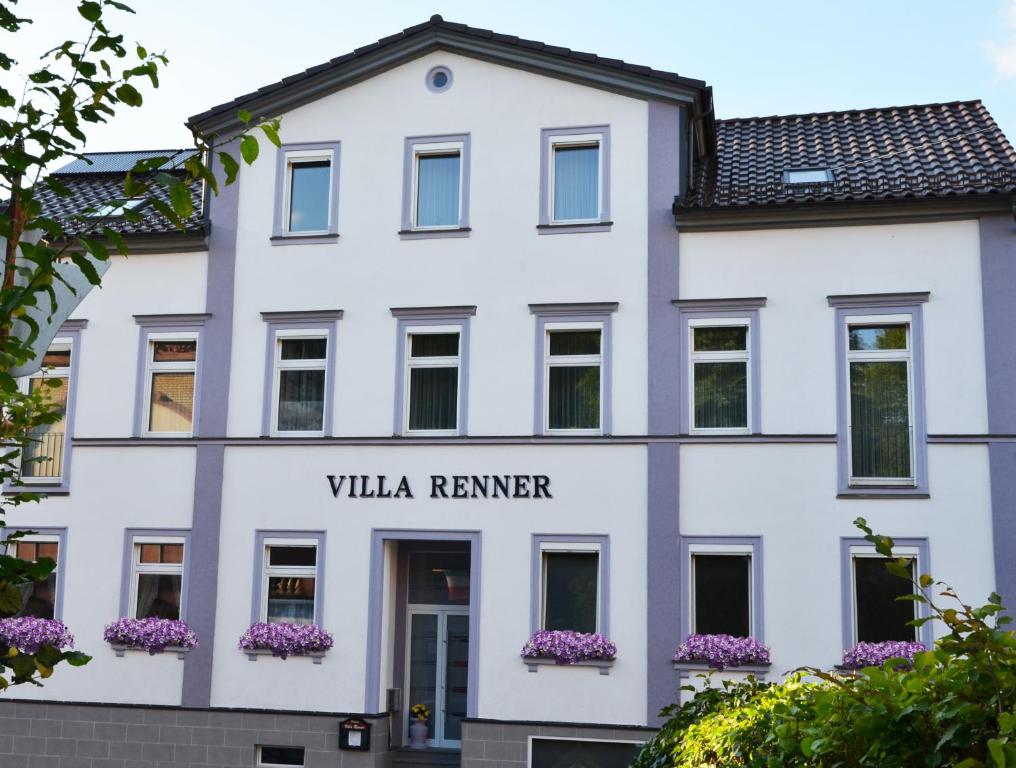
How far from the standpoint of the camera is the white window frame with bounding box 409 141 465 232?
58.0 feet

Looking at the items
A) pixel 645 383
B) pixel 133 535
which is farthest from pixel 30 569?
pixel 133 535

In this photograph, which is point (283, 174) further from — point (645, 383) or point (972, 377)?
point (972, 377)

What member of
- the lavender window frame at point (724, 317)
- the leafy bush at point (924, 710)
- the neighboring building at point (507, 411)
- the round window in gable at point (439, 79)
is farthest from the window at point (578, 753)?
the leafy bush at point (924, 710)

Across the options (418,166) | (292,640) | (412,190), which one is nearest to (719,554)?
(292,640)

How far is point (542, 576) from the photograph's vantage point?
54.5ft

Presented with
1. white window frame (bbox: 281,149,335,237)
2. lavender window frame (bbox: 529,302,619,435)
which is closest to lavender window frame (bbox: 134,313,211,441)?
white window frame (bbox: 281,149,335,237)

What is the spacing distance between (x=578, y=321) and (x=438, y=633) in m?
4.82

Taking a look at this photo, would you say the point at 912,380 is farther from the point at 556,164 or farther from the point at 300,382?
the point at 300,382

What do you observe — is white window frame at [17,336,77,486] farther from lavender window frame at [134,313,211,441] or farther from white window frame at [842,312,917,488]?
white window frame at [842,312,917,488]

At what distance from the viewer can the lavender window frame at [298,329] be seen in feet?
57.7

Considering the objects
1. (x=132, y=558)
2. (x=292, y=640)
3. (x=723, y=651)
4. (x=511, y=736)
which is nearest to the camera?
(x=723, y=651)

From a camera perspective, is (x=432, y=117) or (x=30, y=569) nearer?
(x=30, y=569)

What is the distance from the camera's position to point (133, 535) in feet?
58.5

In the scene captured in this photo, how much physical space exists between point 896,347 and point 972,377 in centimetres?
99
